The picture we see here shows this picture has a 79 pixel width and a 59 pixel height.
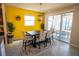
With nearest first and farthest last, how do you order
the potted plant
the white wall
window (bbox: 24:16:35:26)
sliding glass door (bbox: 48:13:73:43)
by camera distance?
the white wall → the potted plant → sliding glass door (bbox: 48:13:73:43) → window (bbox: 24:16:35:26)

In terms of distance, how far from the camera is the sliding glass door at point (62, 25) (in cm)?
343

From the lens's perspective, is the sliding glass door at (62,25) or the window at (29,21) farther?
the window at (29,21)

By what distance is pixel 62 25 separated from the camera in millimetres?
3725

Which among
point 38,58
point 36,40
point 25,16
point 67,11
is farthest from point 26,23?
point 38,58

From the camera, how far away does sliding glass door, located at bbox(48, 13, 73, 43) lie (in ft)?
11.3

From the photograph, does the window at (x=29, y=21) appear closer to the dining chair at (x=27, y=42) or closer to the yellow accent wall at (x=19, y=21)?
the yellow accent wall at (x=19, y=21)

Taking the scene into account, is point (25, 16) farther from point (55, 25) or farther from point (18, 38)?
point (55, 25)

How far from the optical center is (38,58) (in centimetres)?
81

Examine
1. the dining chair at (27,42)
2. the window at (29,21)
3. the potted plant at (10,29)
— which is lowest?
the dining chair at (27,42)

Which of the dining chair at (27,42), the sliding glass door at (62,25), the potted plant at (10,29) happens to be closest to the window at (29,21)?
the potted plant at (10,29)

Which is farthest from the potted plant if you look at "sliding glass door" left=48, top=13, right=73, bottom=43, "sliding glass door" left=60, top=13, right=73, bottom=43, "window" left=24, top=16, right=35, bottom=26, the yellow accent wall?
"sliding glass door" left=60, top=13, right=73, bottom=43

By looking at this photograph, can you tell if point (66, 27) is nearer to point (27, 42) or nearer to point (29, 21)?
point (29, 21)

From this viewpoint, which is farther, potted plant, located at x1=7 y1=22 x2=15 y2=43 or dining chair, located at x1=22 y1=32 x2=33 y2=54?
potted plant, located at x1=7 y1=22 x2=15 y2=43

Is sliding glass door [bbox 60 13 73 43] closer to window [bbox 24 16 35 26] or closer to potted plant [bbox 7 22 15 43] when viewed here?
window [bbox 24 16 35 26]
